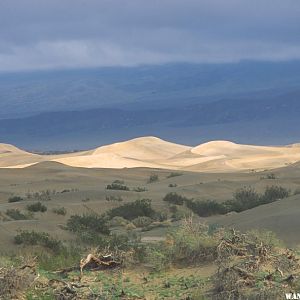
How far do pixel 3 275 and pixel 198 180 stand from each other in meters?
32.4

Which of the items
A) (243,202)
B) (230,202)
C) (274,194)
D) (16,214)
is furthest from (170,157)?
(16,214)

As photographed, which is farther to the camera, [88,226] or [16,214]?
[16,214]

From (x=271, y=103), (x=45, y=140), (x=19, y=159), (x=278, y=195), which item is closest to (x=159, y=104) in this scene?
(x=271, y=103)

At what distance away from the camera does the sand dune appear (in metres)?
66.8

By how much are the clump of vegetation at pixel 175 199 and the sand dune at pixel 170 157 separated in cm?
3038

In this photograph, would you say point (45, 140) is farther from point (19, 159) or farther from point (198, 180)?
point (198, 180)

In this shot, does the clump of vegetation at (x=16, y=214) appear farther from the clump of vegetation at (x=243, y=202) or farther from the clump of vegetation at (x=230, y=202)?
the clump of vegetation at (x=243, y=202)

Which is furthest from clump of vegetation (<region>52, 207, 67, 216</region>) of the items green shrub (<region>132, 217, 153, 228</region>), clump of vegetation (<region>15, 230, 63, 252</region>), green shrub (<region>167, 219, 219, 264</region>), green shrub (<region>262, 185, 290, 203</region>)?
green shrub (<region>167, 219, 219, 264</region>)

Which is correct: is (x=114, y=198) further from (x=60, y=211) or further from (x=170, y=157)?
(x=170, y=157)

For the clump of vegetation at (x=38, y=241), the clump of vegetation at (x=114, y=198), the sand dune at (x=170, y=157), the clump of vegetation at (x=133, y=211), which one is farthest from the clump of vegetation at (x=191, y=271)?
the sand dune at (x=170, y=157)

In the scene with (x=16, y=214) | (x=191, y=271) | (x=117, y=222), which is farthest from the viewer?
(x=16, y=214)

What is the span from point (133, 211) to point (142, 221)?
197 cm

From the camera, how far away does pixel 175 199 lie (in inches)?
1126

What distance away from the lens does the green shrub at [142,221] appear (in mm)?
22125
